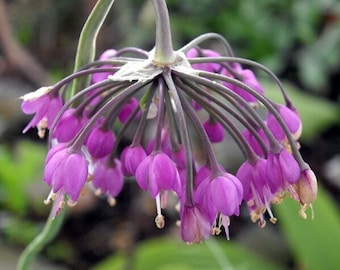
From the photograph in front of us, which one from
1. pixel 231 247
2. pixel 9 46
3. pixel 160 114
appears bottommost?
pixel 231 247

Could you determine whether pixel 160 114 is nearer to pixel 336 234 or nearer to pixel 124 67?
pixel 124 67

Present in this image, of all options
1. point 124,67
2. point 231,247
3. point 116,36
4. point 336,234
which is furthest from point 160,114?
point 116,36

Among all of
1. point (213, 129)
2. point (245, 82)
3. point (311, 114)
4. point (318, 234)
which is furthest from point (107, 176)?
point (311, 114)

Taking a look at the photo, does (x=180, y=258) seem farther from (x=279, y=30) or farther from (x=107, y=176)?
(x=279, y=30)

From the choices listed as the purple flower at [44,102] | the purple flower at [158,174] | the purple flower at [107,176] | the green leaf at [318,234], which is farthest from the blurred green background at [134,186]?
the purple flower at [158,174]

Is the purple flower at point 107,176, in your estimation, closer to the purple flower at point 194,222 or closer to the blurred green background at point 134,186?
the purple flower at point 194,222

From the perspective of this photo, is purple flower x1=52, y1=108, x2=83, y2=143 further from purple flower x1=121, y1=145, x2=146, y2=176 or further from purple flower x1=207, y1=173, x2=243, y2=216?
purple flower x1=207, y1=173, x2=243, y2=216

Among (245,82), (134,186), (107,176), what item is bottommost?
(134,186)
